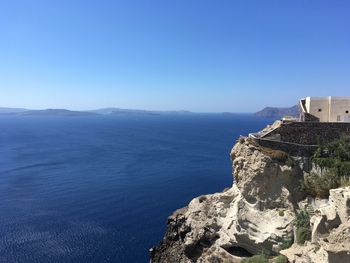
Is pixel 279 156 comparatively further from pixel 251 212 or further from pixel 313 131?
pixel 251 212

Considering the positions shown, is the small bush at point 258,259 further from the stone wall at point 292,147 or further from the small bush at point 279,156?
the stone wall at point 292,147

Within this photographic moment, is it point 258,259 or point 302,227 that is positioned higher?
point 302,227

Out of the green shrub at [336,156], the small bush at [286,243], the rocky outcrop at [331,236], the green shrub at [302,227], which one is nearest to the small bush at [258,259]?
the small bush at [286,243]

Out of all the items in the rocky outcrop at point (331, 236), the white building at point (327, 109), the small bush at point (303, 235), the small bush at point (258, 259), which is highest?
the white building at point (327, 109)

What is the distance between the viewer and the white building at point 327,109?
134 feet

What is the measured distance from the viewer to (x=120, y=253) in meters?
49.7

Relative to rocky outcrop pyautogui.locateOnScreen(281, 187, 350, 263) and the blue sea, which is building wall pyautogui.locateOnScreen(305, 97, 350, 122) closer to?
rocky outcrop pyautogui.locateOnScreen(281, 187, 350, 263)

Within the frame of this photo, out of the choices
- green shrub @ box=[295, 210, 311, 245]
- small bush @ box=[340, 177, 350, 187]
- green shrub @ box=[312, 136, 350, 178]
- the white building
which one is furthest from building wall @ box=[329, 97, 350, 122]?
green shrub @ box=[295, 210, 311, 245]

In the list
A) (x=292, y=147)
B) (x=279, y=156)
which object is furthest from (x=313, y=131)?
(x=279, y=156)

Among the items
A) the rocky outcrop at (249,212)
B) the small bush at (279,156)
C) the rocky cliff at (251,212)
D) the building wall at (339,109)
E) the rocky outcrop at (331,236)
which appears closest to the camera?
the rocky outcrop at (331,236)

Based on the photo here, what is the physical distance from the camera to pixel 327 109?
137 ft

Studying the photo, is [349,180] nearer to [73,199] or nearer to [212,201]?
[212,201]

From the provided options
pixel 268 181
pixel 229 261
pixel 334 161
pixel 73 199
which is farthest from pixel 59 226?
pixel 334 161

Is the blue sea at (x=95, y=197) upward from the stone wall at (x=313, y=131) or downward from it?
downward
